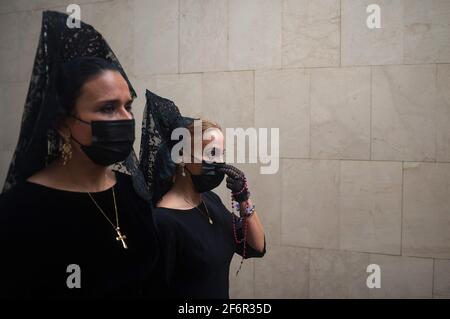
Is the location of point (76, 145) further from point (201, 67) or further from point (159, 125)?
point (201, 67)

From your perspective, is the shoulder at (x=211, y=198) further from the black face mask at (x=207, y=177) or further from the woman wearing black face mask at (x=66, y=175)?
the woman wearing black face mask at (x=66, y=175)

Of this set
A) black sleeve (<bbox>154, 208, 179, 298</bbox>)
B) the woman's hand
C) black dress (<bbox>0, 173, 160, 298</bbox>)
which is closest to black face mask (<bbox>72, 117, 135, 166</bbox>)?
black dress (<bbox>0, 173, 160, 298</bbox>)

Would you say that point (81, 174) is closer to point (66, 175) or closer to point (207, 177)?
point (66, 175)

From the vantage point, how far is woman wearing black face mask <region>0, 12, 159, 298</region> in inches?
47.3

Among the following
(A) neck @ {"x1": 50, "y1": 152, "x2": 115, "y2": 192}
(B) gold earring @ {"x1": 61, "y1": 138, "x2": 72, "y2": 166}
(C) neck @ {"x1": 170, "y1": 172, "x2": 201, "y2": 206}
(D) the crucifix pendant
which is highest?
(B) gold earring @ {"x1": 61, "y1": 138, "x2": 72, "y2": 166}

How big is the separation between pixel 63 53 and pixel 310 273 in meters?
2.16

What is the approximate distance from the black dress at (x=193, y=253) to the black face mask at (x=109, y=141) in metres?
0.40

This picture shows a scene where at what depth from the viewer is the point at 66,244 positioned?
1251mm

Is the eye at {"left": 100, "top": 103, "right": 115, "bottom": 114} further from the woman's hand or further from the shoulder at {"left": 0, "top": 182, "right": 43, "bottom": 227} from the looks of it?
the woman's hand

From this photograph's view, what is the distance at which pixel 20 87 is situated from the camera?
8.89ft

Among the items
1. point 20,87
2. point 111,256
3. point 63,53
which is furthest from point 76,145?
point 20,87

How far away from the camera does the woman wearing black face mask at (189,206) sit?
1652 mm

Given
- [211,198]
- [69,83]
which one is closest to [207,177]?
[211,198]

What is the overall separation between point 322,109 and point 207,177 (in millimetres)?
1264
